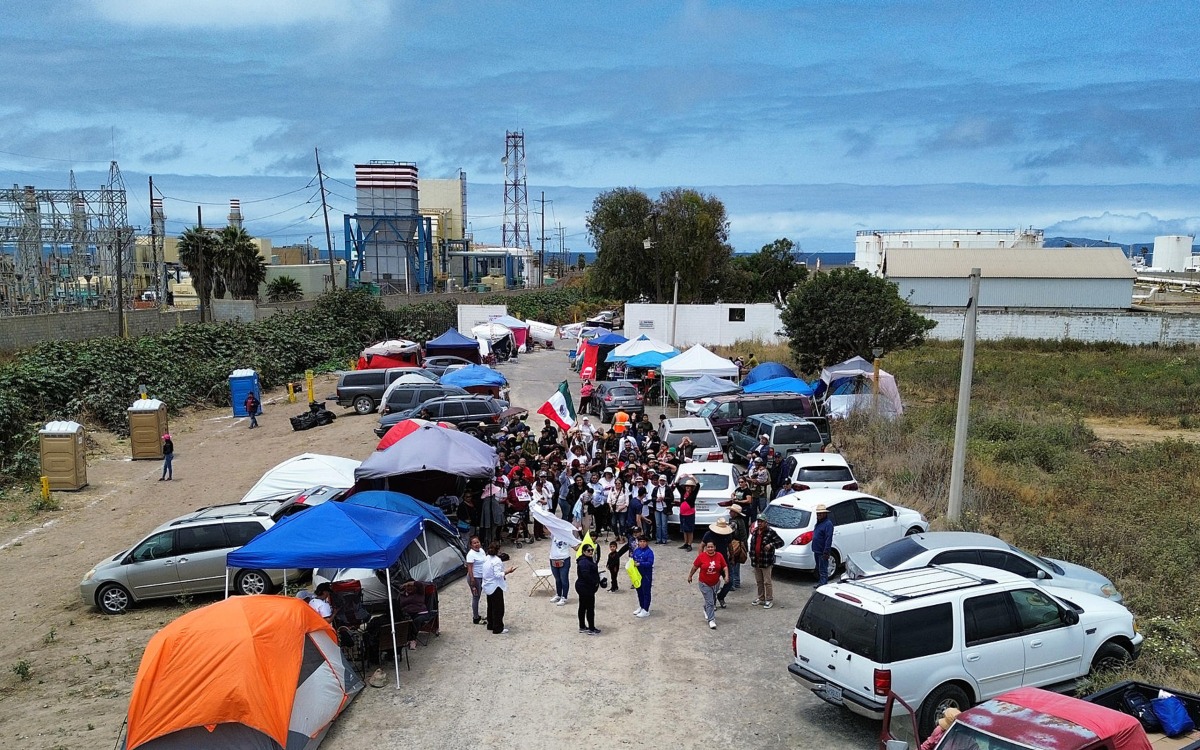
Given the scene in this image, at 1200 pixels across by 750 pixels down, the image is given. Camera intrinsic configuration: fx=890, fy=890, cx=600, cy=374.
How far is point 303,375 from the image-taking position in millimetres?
42281

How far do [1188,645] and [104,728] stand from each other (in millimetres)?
12479

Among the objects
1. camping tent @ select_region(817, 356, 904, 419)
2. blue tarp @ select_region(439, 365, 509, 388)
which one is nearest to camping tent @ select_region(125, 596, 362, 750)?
blue tarp @ select_region(439, 365, 509, 388)

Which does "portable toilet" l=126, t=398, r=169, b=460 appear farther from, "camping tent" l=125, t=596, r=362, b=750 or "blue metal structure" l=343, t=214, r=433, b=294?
"blue metal structure" l=343, t=214, r=433, b=294

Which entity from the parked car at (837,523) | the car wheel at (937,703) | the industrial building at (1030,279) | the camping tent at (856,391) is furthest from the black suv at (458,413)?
the industrial building at (1030,279)

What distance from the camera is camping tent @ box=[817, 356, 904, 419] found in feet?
87.5

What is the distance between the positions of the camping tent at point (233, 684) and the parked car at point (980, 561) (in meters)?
7.04

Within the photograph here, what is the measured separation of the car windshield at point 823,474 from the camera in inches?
686

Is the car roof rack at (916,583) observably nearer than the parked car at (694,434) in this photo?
Yes

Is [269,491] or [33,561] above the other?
[269,491]

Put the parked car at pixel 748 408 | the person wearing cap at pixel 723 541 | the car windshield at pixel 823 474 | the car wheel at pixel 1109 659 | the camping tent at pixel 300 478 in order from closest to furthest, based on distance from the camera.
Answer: the car wheel at pixel 1109 659 → the person wearing cap at pixel 723 541 → the car windshield at pixel 823 474 → the camping tent at pixel 300 478 → the parked car at pixel 748 408

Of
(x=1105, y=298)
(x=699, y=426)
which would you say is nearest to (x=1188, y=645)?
(x=699, y=426)

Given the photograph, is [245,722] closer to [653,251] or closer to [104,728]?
[104,728]

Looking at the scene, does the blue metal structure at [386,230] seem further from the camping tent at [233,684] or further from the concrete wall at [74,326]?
the camping tent at [233,684]

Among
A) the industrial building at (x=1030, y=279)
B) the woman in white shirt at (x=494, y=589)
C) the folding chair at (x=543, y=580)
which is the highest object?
the industrial building at (x=1030, y=279)
